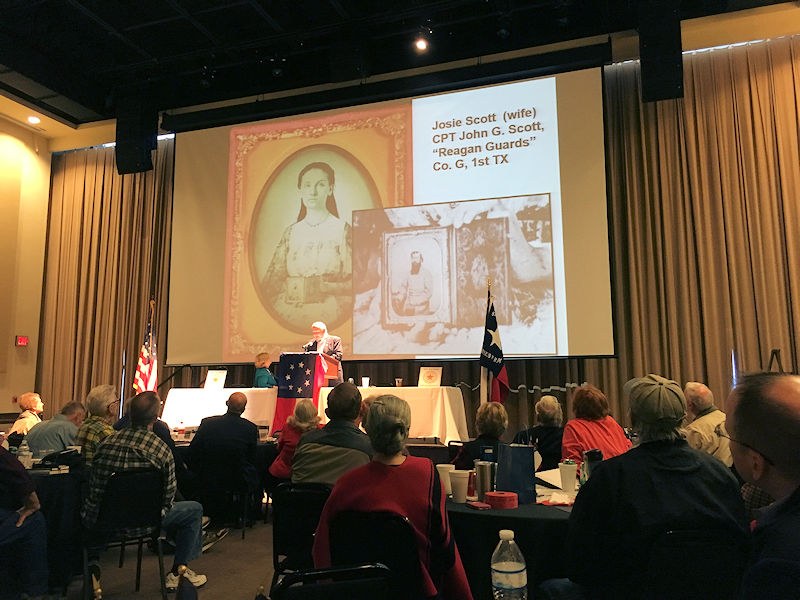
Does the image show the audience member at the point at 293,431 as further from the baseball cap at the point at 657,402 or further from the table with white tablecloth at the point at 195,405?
the baseball cap at the point at 657,402

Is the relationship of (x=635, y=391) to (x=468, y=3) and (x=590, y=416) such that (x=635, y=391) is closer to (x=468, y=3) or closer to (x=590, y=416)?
(x=590, y=416)

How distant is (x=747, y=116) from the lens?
23.2ft

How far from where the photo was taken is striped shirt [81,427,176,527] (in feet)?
11.9

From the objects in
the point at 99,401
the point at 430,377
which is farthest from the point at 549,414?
the point at 99,401

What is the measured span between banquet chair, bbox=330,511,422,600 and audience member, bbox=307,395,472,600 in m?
0.05

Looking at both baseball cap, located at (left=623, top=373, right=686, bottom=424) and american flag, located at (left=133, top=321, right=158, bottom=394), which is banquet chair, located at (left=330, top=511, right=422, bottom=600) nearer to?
baseball cap, located at (left=623, top=373, right=686, bottom=424)

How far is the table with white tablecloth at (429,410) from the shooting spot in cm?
620

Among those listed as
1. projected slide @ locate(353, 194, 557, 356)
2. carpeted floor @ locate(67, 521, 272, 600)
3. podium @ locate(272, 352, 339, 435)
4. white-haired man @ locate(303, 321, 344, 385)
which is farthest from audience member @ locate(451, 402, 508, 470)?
projected slide @ locate(353, 194, 557, 356)

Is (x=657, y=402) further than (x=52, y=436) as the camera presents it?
No

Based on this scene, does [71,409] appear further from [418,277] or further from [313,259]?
[418,277]

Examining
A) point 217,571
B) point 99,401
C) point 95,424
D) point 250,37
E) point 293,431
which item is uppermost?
point 250,37

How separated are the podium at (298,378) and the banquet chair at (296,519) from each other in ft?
10.4

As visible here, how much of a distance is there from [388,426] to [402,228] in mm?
5868

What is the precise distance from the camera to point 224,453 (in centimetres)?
520
